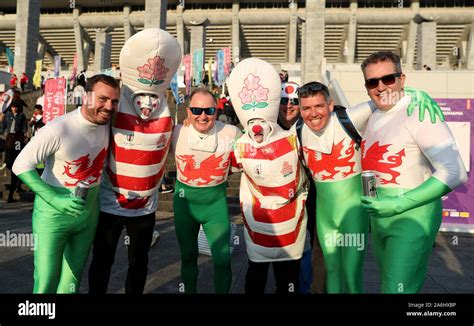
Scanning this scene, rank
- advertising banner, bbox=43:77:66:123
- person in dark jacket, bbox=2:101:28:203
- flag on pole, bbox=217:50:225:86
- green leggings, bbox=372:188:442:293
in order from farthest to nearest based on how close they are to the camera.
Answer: flag on pole, bbox=217:50:225:86
person in dark jacket, bbox=2:101:28:203
advertising banner, bbox=43:77:66:123
green leggings, bbox=372:188:442:293

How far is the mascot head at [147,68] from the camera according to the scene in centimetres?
270

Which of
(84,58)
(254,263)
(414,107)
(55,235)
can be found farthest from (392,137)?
(84,58)

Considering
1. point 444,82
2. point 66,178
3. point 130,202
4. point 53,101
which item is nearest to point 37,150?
point 66,178

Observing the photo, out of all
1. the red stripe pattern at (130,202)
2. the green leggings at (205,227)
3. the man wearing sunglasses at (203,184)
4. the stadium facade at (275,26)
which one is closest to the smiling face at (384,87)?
the man wearing sunglasses at (203,184)

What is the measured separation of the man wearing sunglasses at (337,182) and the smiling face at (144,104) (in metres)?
1.16

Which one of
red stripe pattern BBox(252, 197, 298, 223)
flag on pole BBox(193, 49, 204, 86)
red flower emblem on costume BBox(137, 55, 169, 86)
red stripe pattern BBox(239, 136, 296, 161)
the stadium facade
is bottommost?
red stripe pattern BBox(252, 197, 298, 223)

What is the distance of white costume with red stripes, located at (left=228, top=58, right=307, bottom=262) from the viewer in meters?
2.72

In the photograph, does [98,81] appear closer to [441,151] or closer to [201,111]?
[201,111]

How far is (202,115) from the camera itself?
2938 millimetres

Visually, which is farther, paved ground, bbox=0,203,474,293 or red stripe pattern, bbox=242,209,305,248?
paved ground, bbox=0,203,474,293

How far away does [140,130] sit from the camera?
275 cm

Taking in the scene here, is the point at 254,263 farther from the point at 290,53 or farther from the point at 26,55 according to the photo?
the point at 290,53

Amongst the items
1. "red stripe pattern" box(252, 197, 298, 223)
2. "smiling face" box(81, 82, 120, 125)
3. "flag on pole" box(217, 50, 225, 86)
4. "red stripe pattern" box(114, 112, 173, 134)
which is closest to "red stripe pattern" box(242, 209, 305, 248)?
"red stripe pattern" box(252, 197, 298, 223)

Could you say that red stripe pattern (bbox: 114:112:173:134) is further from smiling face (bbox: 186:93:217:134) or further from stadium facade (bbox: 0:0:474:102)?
stadium facade (bbox: 0:0:474:102)
